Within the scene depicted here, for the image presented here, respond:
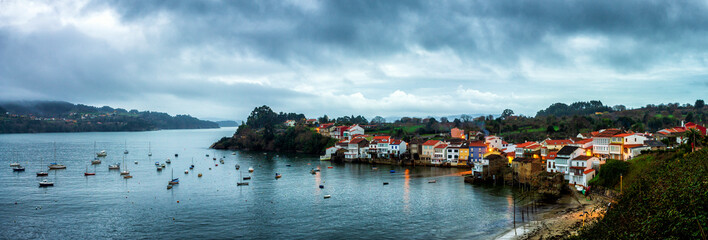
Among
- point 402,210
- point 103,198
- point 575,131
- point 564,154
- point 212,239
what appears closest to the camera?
point 212,239

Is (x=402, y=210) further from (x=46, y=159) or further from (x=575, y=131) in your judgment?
(x=46, y=159)

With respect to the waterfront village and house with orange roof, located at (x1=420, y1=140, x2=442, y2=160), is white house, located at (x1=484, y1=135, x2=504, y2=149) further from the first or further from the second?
house with orange roof, located at (x1=420, y1=140, x2=442, y2=160)

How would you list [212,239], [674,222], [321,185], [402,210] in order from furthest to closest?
[321,185] < [402,210] < [212,239] < [674,222]

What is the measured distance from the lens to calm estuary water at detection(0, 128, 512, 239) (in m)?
30.9

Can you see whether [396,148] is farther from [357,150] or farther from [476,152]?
[476,152]

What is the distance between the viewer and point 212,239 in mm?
28859

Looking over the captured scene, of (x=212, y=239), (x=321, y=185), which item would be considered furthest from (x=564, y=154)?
(x=212, y=239)

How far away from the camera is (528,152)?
6375 cm

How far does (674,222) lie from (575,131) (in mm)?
86300

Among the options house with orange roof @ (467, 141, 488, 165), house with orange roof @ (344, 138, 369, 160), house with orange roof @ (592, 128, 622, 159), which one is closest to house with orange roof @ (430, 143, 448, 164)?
house with orange roof @ (467, 141, 488, 165)

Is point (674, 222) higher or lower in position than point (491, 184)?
higher

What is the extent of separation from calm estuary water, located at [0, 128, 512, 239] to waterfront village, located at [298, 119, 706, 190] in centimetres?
705

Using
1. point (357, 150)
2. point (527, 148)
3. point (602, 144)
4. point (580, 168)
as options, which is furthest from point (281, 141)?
point (580, 168)

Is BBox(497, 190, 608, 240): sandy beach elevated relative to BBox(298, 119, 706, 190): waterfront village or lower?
lower
